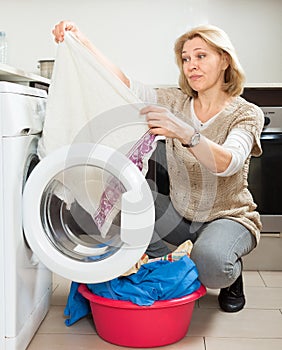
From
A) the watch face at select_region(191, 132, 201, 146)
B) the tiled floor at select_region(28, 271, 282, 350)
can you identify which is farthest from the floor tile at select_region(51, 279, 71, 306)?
the watch face at select_region(191, 132, 201, 146)

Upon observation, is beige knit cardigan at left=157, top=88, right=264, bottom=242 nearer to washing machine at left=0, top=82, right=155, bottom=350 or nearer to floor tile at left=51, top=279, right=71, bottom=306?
washing machine at left=0, top=82, right=155, bottom=350

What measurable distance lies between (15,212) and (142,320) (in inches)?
19.4

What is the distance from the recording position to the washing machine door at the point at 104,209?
5.62 feet

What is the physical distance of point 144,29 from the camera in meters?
3.29

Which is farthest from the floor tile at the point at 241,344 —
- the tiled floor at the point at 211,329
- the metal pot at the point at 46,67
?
the metal pot at the point at 46,67

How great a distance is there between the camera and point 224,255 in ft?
6.49

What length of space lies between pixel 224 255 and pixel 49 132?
67 cm

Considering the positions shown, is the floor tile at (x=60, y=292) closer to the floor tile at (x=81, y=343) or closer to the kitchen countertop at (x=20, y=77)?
the floor tile at (x=81, y=343)

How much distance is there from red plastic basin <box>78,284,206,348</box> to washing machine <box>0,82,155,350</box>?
0.47ft

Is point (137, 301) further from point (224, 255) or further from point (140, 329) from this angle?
point (224, 255)

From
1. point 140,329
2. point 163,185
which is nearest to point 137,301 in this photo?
Result: point 140,329

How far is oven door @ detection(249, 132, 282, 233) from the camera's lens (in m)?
2.72

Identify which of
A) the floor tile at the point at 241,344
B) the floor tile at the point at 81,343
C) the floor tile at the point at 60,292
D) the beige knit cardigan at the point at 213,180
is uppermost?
the beige knit cardigan at the point at 213,180

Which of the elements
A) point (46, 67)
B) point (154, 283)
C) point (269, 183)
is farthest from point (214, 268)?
point (46, 67)
